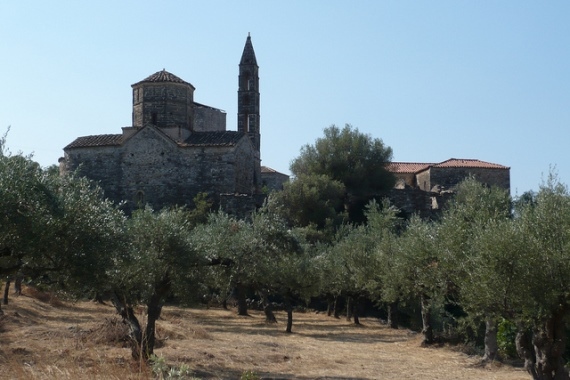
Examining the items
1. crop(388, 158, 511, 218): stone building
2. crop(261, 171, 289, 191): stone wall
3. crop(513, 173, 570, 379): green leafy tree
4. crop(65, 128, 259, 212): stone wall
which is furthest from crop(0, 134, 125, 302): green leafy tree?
crop(261, 171, 289, 191): stone wall

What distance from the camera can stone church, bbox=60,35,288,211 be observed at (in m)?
51.5

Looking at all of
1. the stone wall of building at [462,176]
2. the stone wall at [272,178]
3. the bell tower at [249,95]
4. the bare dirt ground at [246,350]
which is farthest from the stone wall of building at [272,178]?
the bare dirt ground at [246,350]

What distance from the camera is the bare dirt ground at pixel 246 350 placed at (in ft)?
57.8

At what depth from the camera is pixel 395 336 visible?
30375 mm

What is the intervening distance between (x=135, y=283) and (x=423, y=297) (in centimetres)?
1046

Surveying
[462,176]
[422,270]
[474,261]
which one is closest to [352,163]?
[462,176]

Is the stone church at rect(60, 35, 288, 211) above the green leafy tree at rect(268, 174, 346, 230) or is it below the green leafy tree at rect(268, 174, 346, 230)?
above

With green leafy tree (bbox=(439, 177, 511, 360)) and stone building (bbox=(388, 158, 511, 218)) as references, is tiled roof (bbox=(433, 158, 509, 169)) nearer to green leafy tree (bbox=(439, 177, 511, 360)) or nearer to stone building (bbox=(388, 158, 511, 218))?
stone building (bbox=(388, 158, 511, 218))

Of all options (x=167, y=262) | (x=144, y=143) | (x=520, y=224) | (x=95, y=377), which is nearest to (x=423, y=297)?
(x=167, y=262)

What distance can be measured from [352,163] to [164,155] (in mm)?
14185

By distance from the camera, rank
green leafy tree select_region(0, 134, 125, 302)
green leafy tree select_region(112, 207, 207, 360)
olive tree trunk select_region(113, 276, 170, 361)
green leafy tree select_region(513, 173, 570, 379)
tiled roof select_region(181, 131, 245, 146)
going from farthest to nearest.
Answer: tiled roof select_region(181, 131, 245, 146) < green leafy tree select_region(112, 207, 207, 360) < olive tree trunk select_region(113, 276, 170, 361) < green leafy tree select_region(0, 134, 125, 302) < green leafy tree select_region(513, 173, 570, 379)

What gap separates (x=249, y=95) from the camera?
59.0m

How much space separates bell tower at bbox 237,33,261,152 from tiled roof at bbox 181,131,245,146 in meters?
6.14

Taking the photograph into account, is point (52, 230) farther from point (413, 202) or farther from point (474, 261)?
point (413, 202)
